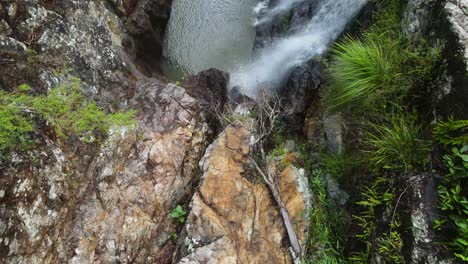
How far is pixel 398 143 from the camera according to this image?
13.2 feet

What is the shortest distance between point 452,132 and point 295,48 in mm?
5641

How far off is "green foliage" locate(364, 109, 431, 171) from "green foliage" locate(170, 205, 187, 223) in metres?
3.16

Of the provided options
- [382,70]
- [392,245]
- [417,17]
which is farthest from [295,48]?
[392,245]

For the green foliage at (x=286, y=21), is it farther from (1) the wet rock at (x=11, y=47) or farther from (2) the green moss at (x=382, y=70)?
(1) the wet rock at (x=11, y=47)

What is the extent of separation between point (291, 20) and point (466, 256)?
303 inches

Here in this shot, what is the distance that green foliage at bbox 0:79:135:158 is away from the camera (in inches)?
172

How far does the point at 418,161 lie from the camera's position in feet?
12.6

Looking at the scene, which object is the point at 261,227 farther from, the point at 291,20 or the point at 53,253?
the point at 291,20

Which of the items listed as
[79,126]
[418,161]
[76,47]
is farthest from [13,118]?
[418,161]

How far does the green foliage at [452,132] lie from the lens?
3264 millimetres

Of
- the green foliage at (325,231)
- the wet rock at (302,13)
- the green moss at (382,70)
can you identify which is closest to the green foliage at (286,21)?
the wet rock at (302,13)

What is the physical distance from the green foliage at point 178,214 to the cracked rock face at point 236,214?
34 centimetres

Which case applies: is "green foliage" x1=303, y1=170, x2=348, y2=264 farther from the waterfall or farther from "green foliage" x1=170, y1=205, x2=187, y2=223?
the waterfall

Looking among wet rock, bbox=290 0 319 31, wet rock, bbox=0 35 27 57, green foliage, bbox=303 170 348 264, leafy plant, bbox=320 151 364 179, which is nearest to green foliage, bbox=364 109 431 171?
leafy plant, bbox=320 151 364 179
